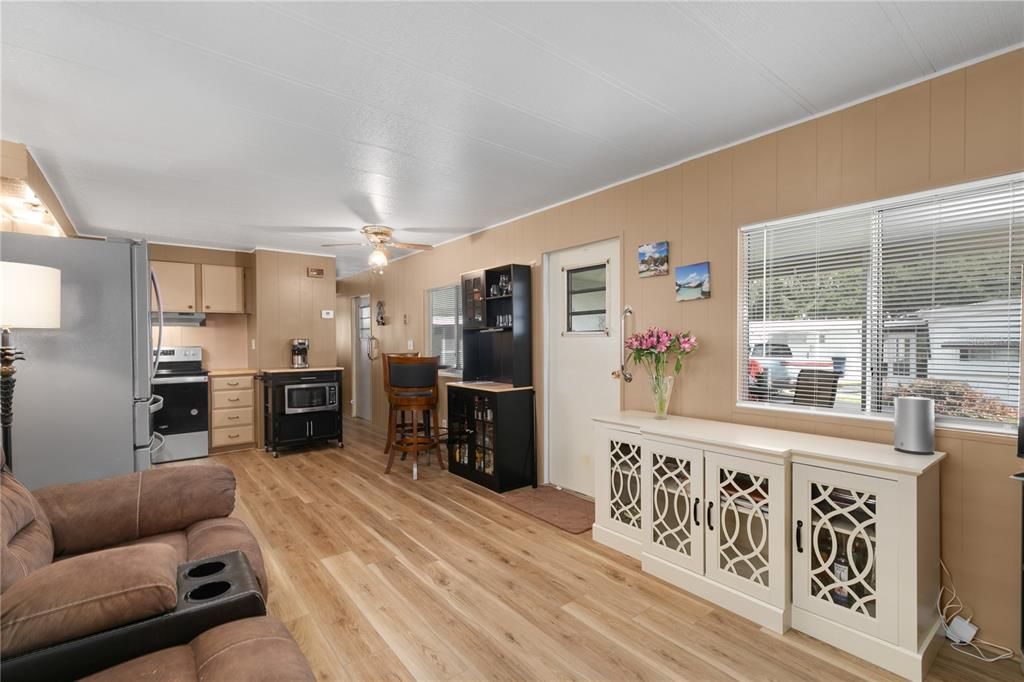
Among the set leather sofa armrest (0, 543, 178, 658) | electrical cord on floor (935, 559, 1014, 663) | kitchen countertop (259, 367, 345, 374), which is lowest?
electrical cord on floor (935, 559, 1014, 663)

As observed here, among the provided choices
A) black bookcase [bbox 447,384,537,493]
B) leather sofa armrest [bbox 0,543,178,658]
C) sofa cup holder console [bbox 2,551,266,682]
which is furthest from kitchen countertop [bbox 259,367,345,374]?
leather sofa armrest [bbox 0,543,178,658]

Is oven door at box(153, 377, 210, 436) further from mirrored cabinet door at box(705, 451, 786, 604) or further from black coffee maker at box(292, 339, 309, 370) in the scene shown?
mirrored cabinet door at box(705, 451, 786, 604)

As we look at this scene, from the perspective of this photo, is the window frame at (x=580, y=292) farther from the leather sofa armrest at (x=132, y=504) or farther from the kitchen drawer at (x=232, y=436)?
the kitchen drawer at (x=232, y=436)

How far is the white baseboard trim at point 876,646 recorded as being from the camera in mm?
1843

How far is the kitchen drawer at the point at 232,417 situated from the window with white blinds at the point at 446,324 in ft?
7.92

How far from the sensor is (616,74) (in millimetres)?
2092

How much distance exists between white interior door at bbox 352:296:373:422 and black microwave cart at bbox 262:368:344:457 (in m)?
1.46

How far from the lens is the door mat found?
3.38 meters

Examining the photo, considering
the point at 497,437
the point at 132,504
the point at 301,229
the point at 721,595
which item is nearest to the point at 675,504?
the point at 721,595

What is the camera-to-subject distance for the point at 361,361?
773 centimetres

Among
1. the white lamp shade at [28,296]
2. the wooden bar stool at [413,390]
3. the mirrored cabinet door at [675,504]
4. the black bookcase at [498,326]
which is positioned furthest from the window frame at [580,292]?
the white lamp shade at [28,296]

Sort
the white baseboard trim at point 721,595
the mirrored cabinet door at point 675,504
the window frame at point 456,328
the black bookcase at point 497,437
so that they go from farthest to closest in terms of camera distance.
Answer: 1. the window frame at point 456,328
2. the black bookcase at point 497,437
3. the mirrored cabinet door at point 675,504
4. the white baseboard trim at point 721,595

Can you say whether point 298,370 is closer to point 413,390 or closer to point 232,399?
point 232,399

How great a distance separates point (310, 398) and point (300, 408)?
0.16 metres
